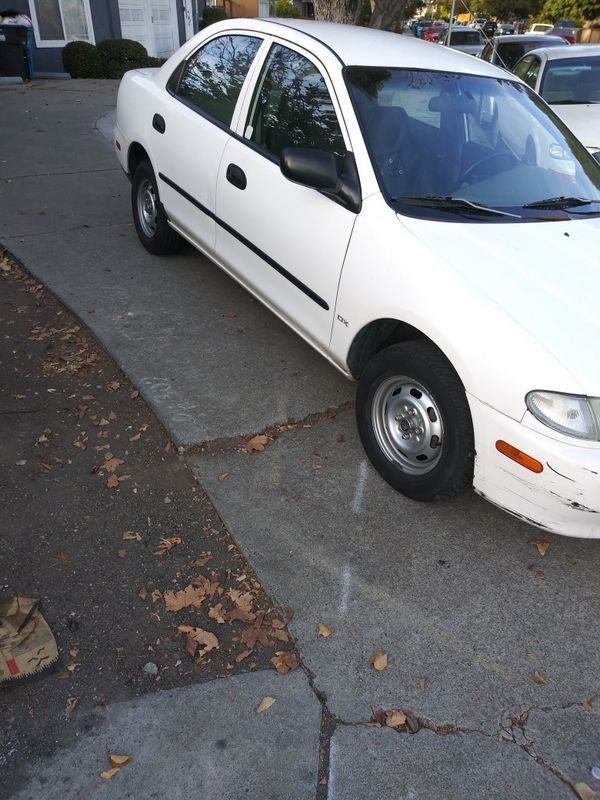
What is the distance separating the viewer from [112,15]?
16.2m

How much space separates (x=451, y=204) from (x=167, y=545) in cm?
209

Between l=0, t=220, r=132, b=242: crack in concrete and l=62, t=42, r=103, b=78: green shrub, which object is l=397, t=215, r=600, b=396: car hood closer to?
l=0, t=220, r=132, b=242: crack in concrete

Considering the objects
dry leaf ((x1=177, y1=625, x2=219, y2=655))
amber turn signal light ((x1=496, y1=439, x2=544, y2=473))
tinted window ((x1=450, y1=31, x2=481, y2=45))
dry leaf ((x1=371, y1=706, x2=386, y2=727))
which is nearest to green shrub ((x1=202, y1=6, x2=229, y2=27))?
tinted window ((x1=450, y1=31, x2=481, y2=45))

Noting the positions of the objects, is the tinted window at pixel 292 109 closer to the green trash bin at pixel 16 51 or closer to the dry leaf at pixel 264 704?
the dry leaf at pixel 264 704

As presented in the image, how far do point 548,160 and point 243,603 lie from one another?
2.86 metres

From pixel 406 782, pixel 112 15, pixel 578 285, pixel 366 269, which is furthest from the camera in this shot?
pixel 112 15

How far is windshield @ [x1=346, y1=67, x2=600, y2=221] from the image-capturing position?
10.9 ft

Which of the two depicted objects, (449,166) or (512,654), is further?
(449,166)

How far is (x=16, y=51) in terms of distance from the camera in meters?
13.8

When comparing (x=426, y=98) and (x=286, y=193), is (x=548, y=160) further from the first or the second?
(x=286, y=193)

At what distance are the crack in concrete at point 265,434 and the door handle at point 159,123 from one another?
2496 mm

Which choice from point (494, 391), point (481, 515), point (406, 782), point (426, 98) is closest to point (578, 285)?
point (494, 391)

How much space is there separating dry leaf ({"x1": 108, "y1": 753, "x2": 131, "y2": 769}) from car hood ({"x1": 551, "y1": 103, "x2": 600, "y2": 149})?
7047 mm

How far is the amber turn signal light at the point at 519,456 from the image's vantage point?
256 cm
